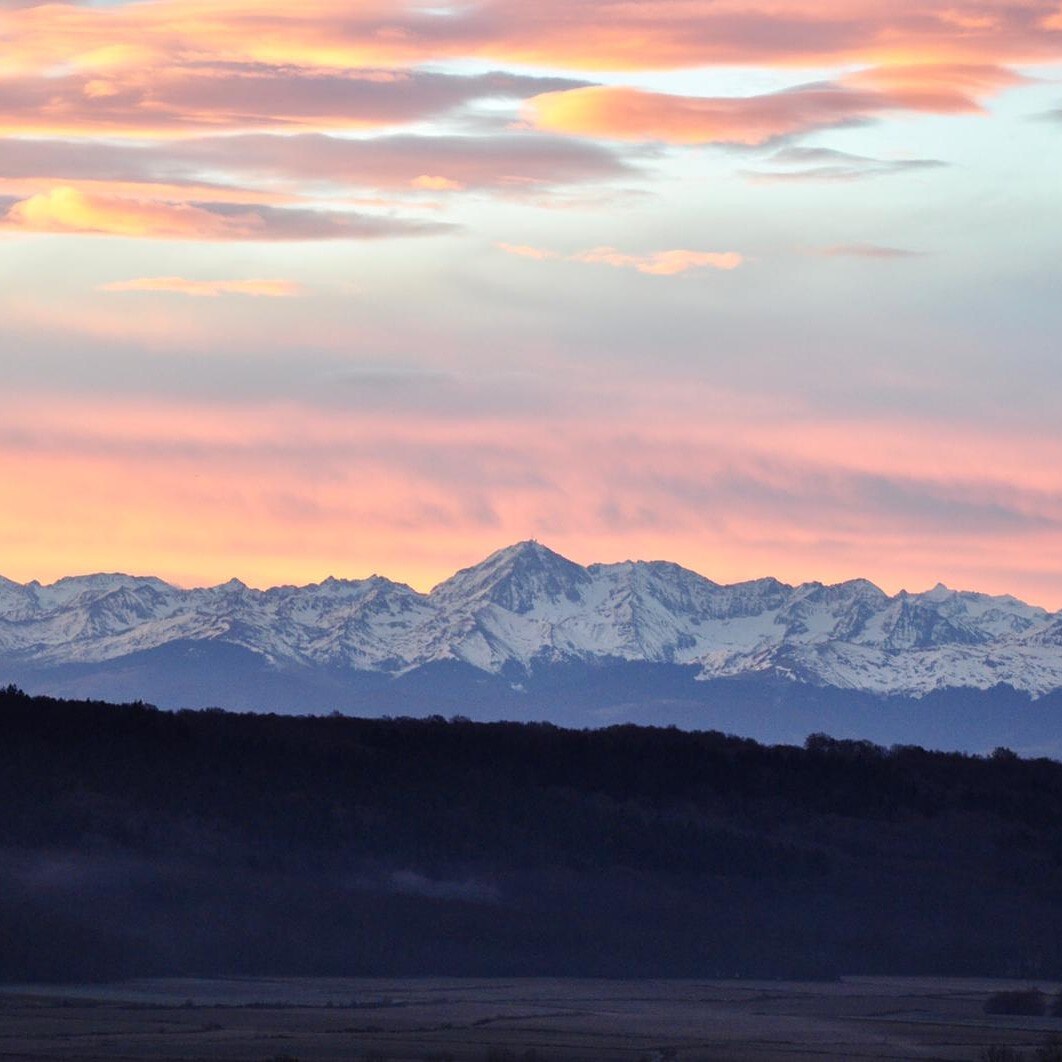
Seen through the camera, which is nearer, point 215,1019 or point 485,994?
point 215,1019

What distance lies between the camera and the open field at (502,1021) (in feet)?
383

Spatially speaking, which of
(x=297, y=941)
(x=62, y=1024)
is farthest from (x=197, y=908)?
(x=62, y=1024)

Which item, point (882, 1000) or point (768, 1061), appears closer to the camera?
point (768, 1061)

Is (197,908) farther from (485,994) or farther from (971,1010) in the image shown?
(971,1010)

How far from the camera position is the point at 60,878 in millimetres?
189125

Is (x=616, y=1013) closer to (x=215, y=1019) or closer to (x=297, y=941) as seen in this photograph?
(x=215, y=1019)

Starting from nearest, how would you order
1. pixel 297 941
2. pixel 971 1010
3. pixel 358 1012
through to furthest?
pixel 358 1012, pixel 971 1010, pixel 297 941

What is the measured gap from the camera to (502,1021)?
454 feet

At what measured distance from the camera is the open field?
117m

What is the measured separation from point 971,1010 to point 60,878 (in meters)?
68.3

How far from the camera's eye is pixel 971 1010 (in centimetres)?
15588

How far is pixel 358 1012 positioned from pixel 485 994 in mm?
22143

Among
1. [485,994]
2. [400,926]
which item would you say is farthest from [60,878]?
[485,994]

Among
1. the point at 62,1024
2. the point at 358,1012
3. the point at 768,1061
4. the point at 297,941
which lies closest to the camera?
the point at 768,1061
